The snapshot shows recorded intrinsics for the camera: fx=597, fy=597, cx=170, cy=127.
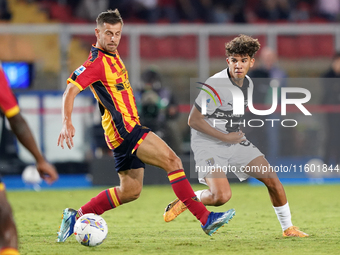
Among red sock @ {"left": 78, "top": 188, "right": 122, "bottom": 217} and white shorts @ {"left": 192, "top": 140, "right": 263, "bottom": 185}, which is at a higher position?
white shorts @ {"left": 192, "top": 140, "right": 263, "bottom": 185}

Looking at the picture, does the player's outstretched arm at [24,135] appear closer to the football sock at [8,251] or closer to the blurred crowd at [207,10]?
the football sock at [8,251]

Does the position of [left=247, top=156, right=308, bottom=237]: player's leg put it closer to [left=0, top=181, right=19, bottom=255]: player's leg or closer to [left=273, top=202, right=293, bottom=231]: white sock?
[left=273, top=202, right=293, bottom=231]: white sock

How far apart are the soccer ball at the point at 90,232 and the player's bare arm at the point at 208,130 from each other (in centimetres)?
134

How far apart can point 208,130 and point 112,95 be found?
986 mm

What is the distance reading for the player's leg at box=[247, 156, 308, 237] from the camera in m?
5.18

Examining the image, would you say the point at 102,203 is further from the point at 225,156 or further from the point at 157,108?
the point at 157,108

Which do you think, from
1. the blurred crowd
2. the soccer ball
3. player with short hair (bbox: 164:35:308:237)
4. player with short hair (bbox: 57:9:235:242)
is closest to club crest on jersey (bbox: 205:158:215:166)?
player with short hair (bbox: 164:35:308:237)

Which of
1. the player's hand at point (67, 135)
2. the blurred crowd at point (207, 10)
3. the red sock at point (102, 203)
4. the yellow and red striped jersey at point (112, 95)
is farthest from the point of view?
the blurred crowd at point (207, 10)

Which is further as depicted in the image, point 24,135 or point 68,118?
point 68,118

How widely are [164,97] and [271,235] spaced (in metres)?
5.23

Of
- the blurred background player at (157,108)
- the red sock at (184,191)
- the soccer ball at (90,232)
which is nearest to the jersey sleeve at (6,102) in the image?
the soccer ball at (90,232)

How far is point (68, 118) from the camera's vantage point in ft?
15.5

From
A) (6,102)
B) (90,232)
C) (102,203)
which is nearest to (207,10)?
(102,203)

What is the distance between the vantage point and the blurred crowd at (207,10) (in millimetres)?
14273
